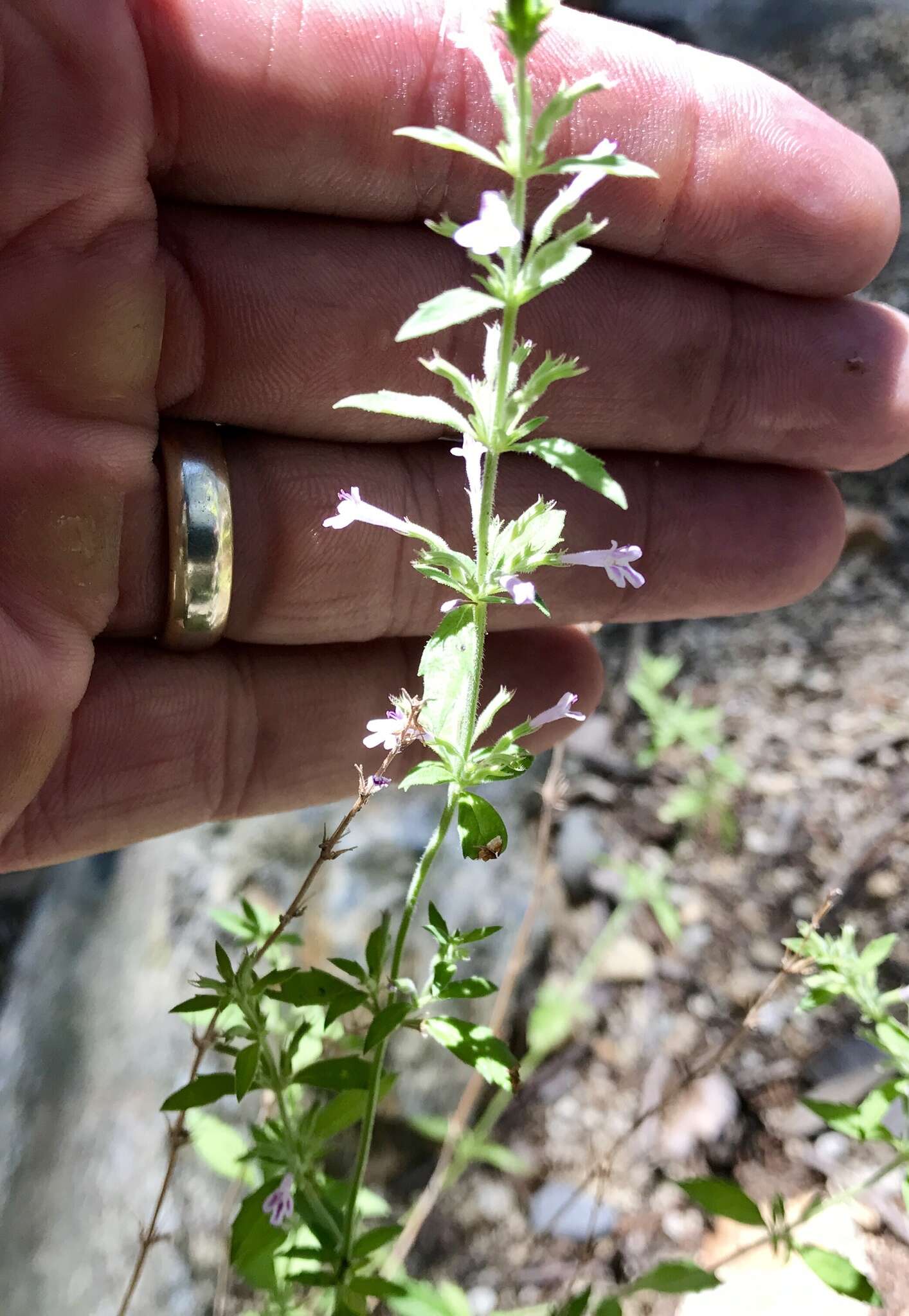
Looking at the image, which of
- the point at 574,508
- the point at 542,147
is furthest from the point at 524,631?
the point at 542,147

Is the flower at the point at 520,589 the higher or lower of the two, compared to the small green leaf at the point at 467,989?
higher

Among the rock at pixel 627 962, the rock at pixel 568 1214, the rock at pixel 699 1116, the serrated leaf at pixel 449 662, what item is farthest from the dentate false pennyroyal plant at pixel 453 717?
the rock at pixel 627 962

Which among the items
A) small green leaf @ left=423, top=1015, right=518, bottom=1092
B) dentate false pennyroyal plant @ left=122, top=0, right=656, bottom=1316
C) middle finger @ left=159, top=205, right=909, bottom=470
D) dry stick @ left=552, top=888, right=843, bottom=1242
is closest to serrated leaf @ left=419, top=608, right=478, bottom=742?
dentate false pennyroyal plant @ left=122, top=0, right=656, bottom=1316

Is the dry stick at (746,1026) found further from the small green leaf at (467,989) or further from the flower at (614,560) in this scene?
the flower at (614,560)

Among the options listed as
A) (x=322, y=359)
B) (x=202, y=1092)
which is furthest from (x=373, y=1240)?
(x=322, y=359)

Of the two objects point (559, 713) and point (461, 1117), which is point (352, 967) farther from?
point (461, 1117)

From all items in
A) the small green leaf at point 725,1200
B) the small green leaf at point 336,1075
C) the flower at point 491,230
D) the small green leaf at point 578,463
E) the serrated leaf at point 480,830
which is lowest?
the small green leaf at point 725,1200
